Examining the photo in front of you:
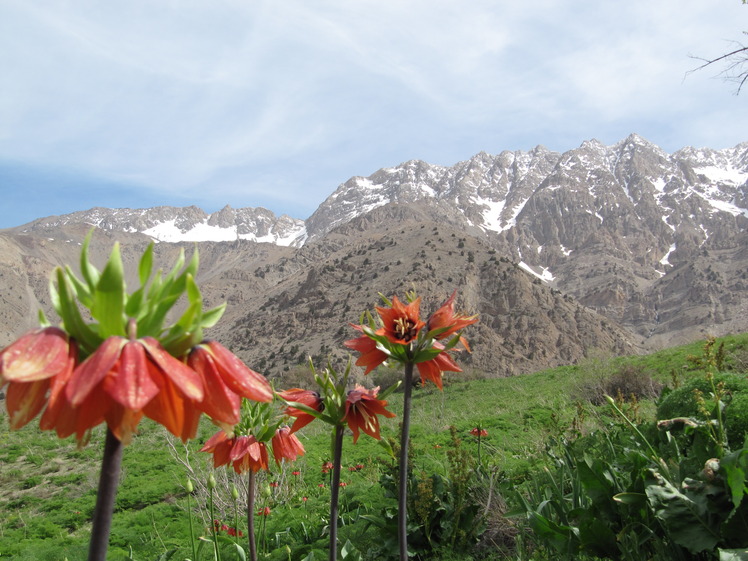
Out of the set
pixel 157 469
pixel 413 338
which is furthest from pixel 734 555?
pixel 157 469

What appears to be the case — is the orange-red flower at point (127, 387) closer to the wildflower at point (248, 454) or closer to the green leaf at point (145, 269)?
the green leaf at point (145, 269)

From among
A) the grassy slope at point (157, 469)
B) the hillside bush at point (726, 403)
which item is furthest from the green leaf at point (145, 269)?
the grassy slope at point (157, 469)

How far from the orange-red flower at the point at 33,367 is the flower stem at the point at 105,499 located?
16 centimetres

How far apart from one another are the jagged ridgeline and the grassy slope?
3025mm

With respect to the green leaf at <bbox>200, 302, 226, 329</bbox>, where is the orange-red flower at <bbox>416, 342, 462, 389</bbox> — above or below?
below

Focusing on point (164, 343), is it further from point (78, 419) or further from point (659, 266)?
point (659, 266)

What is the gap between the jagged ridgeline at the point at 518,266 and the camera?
4962cm

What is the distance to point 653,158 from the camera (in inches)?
7067

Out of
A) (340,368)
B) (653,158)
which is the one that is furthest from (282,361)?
(653,158)

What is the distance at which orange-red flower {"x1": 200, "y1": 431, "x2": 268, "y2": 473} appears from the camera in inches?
89.3

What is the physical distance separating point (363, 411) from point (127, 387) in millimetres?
1200

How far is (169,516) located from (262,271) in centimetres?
10519

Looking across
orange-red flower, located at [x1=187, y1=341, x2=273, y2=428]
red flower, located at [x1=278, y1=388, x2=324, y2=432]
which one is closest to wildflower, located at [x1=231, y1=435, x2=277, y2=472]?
red flower, located at [x1=278, y1=388, x2=324, y2=432]

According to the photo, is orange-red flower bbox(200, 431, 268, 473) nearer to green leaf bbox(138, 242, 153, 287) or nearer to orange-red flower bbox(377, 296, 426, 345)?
orange-red flower bbox(377, 296, 426, 345)
